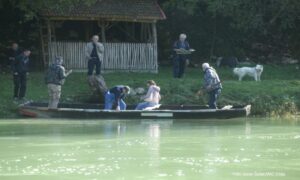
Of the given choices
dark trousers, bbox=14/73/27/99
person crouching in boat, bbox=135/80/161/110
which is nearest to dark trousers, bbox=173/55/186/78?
person crouching in boat, bbox=135/80/161/110

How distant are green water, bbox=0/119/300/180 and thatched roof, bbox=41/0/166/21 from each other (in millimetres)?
9711

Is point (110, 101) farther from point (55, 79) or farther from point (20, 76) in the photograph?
point (20, 76)

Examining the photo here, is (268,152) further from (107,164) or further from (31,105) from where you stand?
(31,105)

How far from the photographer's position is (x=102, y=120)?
80.5 ft

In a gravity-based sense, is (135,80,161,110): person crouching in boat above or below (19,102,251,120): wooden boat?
→ above

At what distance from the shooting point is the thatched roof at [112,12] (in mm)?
32700

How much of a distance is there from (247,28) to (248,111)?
→ 41.1 feet

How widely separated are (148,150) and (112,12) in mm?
17217

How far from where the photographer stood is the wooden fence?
33.3 metres

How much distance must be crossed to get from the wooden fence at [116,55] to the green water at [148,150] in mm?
9632

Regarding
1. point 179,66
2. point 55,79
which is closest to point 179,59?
point 179,66

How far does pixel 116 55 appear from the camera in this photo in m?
33.8

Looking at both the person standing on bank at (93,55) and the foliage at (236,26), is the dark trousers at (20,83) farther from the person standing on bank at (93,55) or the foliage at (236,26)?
the foliage at (236,26)

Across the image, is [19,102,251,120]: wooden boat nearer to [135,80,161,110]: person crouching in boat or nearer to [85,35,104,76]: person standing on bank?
[135,80,161,110]: person crouching in boat
